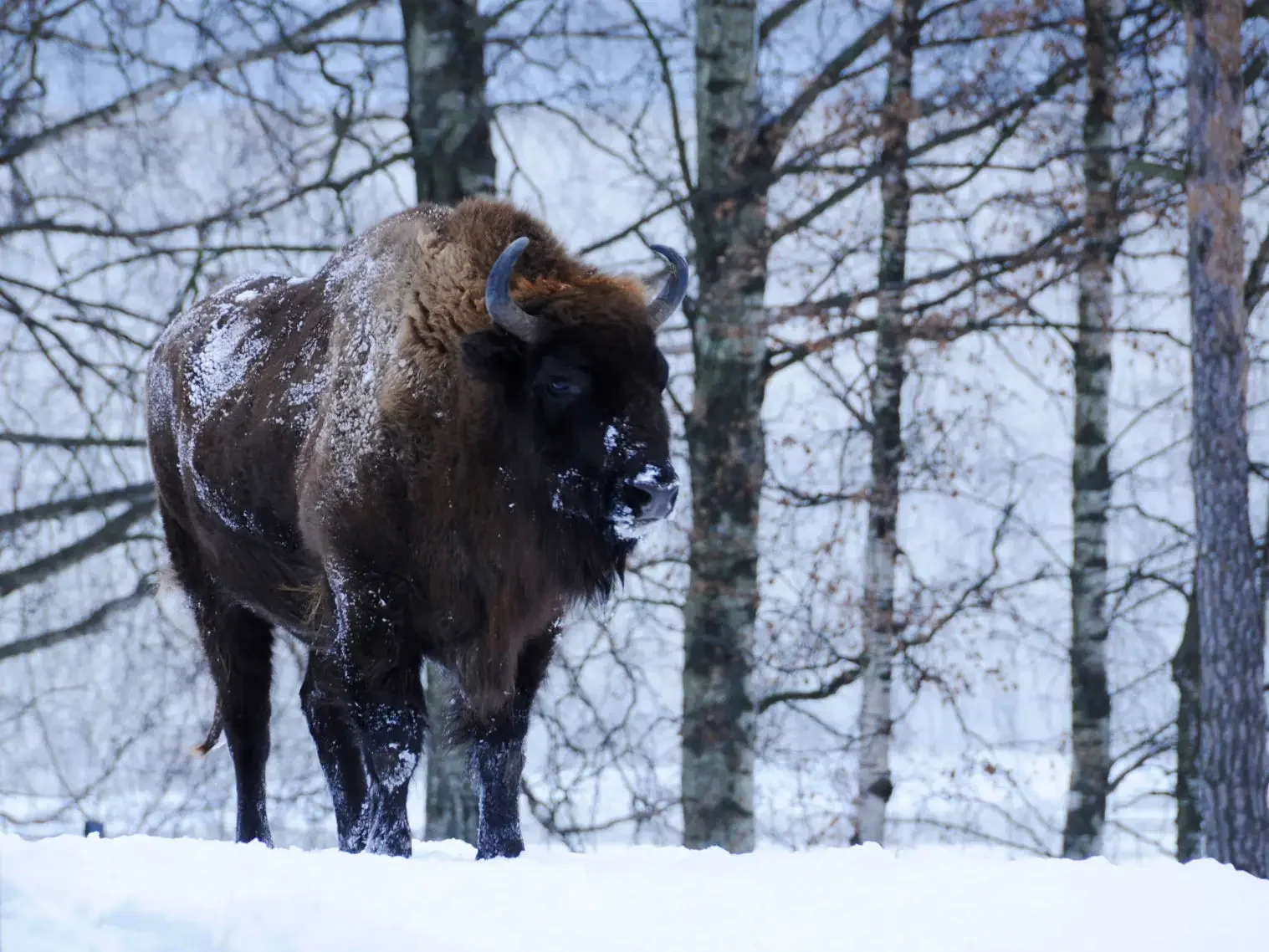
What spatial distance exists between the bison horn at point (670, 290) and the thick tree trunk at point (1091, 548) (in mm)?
5152

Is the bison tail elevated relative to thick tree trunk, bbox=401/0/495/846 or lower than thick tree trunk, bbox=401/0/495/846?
lower

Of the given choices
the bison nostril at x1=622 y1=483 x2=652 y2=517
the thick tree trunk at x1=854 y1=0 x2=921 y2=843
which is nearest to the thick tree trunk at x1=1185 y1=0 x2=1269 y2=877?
the thick tree trunk at x1=854 y1=0 x2=921 y2=843

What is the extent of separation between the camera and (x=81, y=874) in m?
2.56

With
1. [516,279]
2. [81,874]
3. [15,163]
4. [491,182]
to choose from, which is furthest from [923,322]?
[81,874]

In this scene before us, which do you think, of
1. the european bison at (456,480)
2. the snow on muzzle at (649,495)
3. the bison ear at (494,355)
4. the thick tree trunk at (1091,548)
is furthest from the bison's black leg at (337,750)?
the thick tree trunk at (1091,548)

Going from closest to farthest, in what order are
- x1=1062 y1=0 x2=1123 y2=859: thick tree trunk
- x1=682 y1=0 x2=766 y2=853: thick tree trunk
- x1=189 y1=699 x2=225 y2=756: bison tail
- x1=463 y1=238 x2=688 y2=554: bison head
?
x1=463 y1=238 x2=688 y2=554: bison head → x1=189 y1=699 x2=225 y2=756: bison tail → x1=682 y1=0 x2=766 y2=853: thick tree trunk → x1=1062 y1=0 x2=1123 y2=859: thick tree trunk

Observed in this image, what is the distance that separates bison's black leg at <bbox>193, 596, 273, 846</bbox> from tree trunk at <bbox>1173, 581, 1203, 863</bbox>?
22.0 feet

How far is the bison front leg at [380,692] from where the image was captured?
454cm

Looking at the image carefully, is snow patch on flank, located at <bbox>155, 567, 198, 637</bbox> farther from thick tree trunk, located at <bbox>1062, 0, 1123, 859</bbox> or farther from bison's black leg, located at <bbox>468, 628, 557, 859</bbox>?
thick tree trunk, located at <bbox>1062, 0, 1123, 859</bbox>

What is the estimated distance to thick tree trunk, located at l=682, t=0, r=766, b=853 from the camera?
27.3 ft

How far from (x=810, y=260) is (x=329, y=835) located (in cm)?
667

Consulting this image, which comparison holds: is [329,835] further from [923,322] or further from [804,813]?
[923,322]

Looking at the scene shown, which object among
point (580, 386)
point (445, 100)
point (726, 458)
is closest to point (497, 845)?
point (580, 386)

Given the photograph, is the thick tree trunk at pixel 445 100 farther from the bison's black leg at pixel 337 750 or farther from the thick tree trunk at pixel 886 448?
the bison's black leg at pixel 337 750
